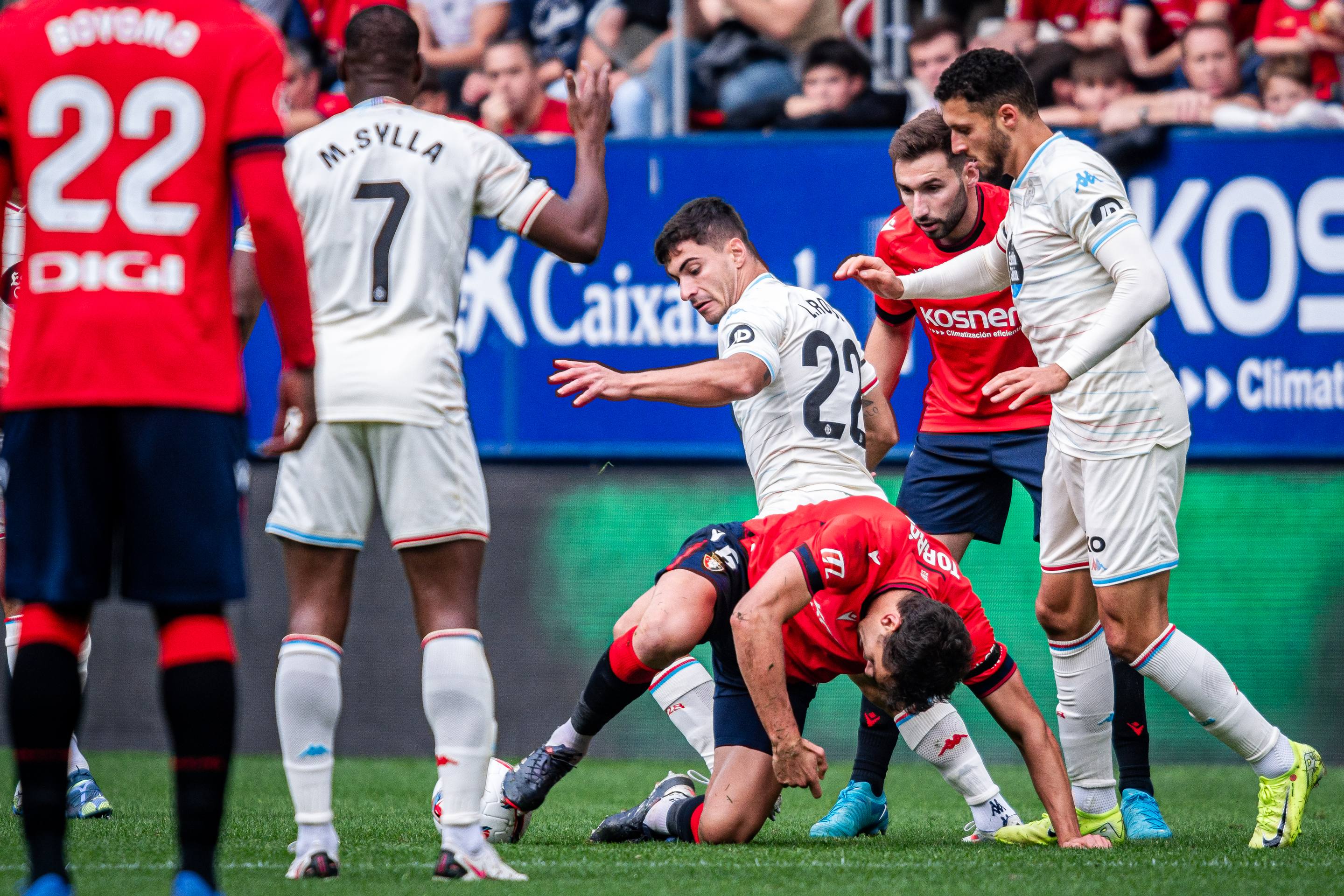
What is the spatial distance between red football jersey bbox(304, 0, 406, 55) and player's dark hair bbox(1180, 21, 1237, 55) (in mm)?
4575

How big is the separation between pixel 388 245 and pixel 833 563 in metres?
1.48

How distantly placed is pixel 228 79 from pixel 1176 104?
5843 mm

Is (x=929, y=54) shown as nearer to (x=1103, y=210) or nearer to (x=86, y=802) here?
(x=1103, y=210)

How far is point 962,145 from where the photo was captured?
4.81m

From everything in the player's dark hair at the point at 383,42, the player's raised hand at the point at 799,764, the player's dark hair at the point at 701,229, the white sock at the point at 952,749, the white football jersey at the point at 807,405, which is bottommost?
the white sock at the point at 952,749

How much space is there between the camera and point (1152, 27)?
8.70 m

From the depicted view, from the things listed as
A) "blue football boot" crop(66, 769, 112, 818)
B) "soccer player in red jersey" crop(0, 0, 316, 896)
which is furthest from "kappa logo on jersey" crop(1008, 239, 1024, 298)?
"blue football boot" crop(66, 769, 112, 818)

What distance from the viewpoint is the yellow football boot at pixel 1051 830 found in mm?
4613

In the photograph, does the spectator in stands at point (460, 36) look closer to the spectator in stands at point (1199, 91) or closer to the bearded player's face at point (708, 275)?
the spectator in stands at point (1199, 91)

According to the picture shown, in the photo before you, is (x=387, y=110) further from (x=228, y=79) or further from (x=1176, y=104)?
(x=1176, y=104)

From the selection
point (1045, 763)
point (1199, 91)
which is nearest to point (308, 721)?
point (1045, 763)

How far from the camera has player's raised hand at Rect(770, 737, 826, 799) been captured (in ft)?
13.1

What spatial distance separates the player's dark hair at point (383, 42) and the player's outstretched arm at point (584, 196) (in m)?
0.42

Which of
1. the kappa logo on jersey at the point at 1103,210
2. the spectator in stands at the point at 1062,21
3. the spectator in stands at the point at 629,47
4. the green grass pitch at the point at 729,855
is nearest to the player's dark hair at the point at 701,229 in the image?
the kappa logo on jersey at the point at 1103,210
